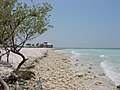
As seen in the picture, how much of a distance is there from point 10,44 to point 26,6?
3.05 meters

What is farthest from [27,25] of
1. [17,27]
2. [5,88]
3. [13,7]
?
[5,88]

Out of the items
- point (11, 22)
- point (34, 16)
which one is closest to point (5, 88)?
point (11, 22)

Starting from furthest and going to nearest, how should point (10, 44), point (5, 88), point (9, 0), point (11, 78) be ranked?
point (10, 44)
point (11, 78)
point (9, 0)
point (5, 88)

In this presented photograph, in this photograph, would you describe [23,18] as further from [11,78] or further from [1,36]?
[11,78]

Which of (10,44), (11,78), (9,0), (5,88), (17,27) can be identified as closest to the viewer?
(5,88)

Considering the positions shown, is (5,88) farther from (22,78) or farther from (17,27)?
(17,27)

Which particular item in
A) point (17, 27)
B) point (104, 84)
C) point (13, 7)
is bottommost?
point (104, 84)

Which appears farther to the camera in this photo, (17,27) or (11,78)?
(17,27)

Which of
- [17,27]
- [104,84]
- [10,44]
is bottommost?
[104,84]

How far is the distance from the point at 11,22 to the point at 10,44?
7.93 ft

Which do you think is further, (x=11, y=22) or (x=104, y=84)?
(x=104, y=84)

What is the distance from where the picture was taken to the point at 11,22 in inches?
543

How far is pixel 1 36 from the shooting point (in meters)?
13.7

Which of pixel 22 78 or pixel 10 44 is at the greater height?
pixel 10 44
